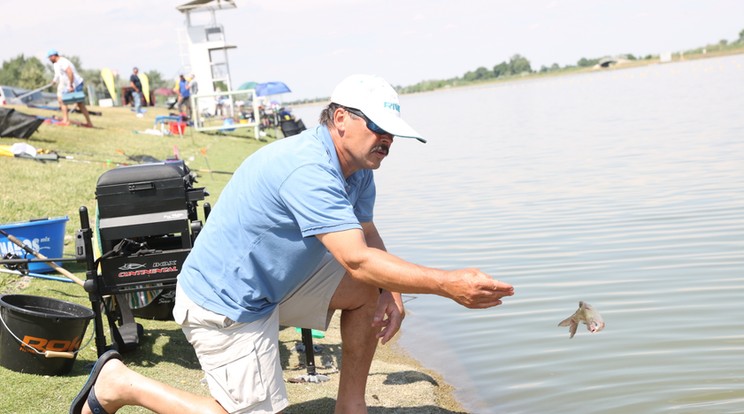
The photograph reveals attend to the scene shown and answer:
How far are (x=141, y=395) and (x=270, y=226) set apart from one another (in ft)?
3.61

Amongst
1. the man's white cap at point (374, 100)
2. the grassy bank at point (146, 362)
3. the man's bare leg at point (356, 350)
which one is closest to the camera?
the man's white cap at point (374, 100)

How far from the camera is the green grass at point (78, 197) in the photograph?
17.0 feet

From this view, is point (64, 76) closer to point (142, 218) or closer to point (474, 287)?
point (142, 218)

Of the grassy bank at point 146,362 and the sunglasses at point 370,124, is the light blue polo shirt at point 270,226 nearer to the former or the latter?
the sunglasses at point 370,124

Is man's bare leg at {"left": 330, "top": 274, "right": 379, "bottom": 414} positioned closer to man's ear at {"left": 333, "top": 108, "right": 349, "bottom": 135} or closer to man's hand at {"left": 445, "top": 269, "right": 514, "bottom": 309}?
man's ear at {"left": 333, "top": 108, "right": 349, "bottom": 135}

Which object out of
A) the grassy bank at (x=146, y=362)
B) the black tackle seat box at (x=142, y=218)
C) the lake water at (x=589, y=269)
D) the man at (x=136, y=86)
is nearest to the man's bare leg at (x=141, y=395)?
the grassy bank at (x=146, y=362)

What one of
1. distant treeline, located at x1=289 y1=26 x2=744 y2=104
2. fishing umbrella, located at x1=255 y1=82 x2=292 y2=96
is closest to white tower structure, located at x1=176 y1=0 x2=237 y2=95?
fishing umbrella, located at x1=255 y1=82 x2=292 y2=96

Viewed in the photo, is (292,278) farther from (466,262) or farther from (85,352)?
(466,262)

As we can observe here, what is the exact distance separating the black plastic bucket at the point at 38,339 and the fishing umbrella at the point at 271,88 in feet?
105

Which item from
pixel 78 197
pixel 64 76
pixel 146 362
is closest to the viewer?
pixel 146 362

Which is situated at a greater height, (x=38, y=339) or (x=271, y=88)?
(x=271, y=88)

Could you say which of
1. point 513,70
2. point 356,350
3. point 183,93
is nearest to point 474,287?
point 356,350

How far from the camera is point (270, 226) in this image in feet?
12.7

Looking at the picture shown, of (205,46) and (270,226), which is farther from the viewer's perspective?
(205,46)
